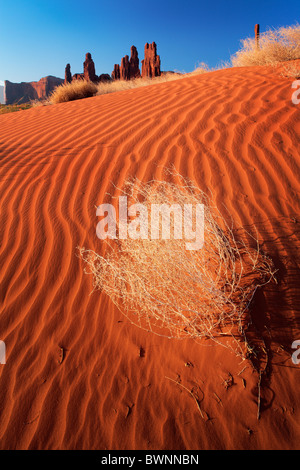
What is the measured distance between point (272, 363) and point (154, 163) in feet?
8.47

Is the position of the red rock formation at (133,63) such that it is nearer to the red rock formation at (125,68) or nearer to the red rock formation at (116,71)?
the red rock formation at (125,68)

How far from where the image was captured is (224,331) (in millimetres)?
1739

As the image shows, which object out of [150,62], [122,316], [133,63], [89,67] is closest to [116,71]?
[133,63]

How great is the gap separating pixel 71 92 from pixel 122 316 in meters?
10.9

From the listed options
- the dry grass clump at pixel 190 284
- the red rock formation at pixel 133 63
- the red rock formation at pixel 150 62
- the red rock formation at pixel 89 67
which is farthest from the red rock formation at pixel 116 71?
the dry grass clump at pixel 190 284

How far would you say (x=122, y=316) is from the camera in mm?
2049

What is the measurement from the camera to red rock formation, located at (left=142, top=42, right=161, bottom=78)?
106 feet

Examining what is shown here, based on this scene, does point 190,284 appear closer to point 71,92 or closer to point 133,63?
point 71,92

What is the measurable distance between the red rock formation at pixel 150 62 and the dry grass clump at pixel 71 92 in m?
26.0

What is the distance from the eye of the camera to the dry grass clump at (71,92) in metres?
9.92

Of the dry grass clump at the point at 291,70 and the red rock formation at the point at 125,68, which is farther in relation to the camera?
the red rock formation at the point at 125,68

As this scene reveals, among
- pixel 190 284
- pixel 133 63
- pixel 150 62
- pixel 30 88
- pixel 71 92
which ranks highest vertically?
pixel 30 88

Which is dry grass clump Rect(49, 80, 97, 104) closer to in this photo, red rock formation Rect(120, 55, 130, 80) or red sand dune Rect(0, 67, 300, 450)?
red sand dune Rect(0, 67, 300, 450)
